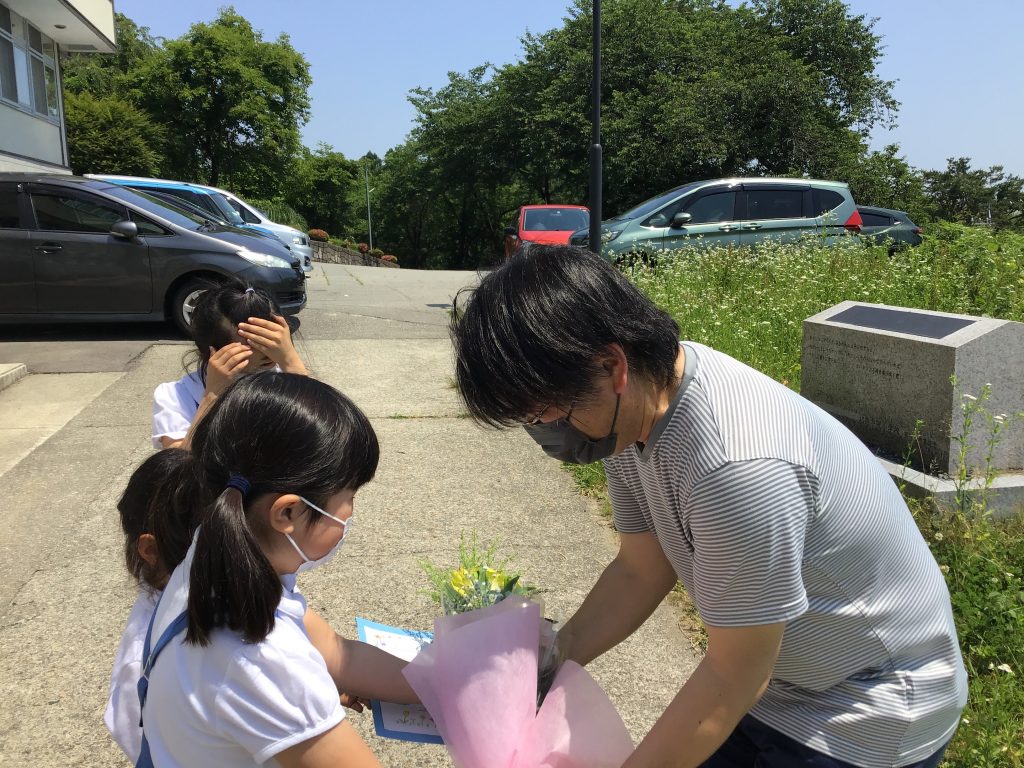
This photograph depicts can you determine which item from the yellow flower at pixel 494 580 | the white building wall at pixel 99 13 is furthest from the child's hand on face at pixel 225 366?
the white building wall at pixel 99 13

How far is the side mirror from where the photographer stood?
28.9 ft

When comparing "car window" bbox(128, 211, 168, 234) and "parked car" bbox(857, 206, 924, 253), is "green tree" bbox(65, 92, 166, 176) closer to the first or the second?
"car window" bbox(128, 211, 168, 234)

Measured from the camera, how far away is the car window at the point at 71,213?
8.93 meters

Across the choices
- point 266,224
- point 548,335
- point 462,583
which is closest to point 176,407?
point 462,583

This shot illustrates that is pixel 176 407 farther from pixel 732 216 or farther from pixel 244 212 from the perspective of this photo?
pixel 244 212

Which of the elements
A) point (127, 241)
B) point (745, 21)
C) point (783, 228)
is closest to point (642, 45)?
point (745, 21)

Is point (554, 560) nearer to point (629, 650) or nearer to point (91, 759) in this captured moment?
point (629, 650)

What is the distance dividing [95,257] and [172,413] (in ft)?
23.0

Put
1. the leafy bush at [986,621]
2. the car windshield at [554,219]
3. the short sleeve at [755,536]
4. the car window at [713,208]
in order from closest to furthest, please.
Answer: the short sleeve at [755,536] → the leafy bush at [986,621] → the car window at [713,208] → the car windshield at [554,219]

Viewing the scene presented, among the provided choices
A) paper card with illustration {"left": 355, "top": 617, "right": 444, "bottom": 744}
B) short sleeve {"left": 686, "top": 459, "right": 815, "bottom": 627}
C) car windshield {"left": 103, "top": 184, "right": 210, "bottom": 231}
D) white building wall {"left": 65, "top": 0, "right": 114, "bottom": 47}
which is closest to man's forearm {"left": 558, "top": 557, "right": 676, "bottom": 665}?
paper card with illustration {"left": 355, "top": 617, "right": 444, "bottom": 744}

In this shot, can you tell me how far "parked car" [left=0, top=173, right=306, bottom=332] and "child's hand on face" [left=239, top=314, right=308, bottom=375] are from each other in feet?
20.4

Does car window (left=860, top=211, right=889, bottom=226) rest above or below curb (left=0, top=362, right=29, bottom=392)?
above

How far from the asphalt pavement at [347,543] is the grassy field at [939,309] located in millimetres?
750

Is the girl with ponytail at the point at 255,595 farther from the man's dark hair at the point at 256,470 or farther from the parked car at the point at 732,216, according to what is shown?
the parked car at the point at 732,216
